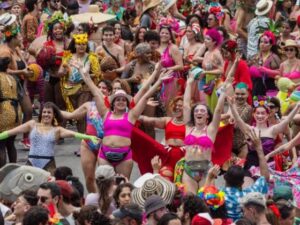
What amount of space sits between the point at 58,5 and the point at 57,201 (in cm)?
1253

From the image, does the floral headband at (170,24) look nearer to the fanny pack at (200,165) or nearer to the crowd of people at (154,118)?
the crowd of people at (154,118)

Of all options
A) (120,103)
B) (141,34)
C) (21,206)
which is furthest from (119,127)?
(141,34)

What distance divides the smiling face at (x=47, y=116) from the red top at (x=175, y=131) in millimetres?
1381

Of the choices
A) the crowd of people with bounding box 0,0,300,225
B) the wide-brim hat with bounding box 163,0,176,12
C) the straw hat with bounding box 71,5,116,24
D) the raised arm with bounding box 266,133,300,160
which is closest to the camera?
the crowd of people with bounding box 0,0,300,225

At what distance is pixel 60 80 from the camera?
20.5 metres

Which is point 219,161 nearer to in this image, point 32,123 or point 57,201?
point 32,123

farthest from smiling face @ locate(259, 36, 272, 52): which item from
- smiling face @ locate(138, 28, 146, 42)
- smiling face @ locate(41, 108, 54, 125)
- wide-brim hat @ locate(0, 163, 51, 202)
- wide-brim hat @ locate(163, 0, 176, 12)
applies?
wide-brim hat @ locate(0, 163, 51, 202)

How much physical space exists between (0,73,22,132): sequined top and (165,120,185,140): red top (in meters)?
2.33

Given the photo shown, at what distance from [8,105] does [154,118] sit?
212cm

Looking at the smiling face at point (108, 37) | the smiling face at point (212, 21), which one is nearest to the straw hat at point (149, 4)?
the smiling face at point (212, 21)

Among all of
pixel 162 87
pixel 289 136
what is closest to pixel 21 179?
pixel 289 136

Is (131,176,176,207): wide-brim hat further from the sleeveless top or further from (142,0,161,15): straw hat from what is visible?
(142,0,161,15): straw hat

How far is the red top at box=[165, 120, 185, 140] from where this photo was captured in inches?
668

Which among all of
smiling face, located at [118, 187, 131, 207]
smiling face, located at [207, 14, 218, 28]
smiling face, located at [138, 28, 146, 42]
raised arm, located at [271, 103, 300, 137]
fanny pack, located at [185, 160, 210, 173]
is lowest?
smiling face, located at [207, 14, 218, 28]
